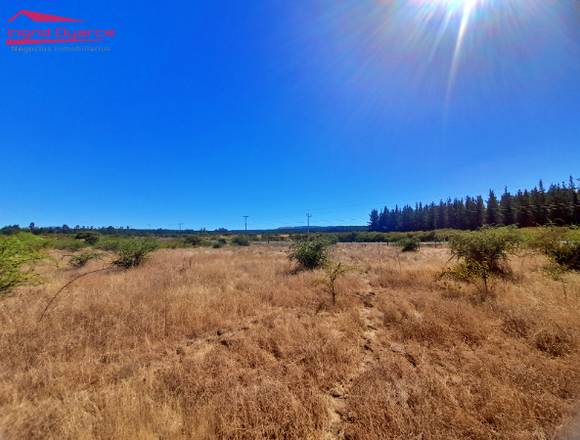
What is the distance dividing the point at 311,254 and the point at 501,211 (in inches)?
2876

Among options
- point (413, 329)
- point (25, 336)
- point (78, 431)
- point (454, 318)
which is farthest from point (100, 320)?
point (454, 318)

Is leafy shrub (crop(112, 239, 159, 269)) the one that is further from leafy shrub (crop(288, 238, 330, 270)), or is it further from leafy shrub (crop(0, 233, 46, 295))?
leafy shrub (crop(288, 238, 330, 270))

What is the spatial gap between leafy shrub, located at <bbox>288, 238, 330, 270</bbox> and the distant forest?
24.9 metres

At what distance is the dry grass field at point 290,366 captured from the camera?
257 centimetres

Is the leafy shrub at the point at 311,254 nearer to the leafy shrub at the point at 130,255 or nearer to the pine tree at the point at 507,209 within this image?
the leafy shrub at the point at 130,255

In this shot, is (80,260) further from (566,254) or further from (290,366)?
(566,254)

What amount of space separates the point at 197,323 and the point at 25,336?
3.12 m

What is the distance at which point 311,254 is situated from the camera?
1288 centimetres

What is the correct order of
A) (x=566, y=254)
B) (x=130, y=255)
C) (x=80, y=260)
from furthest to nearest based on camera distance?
(x=80, y=260)
(x=130, y=255)
(x=566, y=254)

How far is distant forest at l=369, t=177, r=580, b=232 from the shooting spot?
4906 centimetres

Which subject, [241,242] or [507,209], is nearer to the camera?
[241,242]

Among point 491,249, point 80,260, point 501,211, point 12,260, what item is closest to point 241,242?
point 80,260

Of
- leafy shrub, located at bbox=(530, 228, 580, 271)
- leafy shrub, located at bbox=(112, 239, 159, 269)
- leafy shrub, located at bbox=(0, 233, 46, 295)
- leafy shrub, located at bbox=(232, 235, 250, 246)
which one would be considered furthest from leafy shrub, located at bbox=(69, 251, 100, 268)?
leafy shrub, located at bbox=(232, 235, 250, 246)

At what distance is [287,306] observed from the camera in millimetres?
6734
